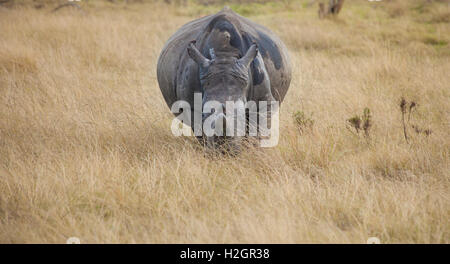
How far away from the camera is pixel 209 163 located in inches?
189

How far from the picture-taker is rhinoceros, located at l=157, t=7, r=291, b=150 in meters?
4.38

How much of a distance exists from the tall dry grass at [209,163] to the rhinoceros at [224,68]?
572 mm

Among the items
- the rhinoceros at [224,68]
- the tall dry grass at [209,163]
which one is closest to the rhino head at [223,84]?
the rhinoceros at [224,68]

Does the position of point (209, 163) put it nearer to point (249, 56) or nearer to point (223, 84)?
point (223, 84)

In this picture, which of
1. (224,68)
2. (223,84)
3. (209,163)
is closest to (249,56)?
(224,68)

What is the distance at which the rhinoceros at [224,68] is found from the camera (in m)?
4.38

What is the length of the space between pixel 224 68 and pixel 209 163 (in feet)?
3.25

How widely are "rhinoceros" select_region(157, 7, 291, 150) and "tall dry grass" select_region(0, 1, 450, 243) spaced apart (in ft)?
1.88

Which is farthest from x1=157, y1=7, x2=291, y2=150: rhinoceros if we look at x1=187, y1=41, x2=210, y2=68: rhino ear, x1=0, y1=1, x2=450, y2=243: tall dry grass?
x1=0, y1=1, x2=450, y2=243: tall dry grass

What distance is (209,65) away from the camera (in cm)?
446

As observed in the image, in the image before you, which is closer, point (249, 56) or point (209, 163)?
point (249, 56)

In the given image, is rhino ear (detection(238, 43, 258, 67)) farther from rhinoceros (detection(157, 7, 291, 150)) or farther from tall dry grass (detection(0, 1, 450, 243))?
tall dry grass (detection(0, 1, 450, 243))

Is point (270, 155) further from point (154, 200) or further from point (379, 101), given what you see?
point (379, 101)

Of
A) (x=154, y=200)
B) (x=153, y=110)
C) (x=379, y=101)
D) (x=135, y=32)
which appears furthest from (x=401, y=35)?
(x=154, y=200)
